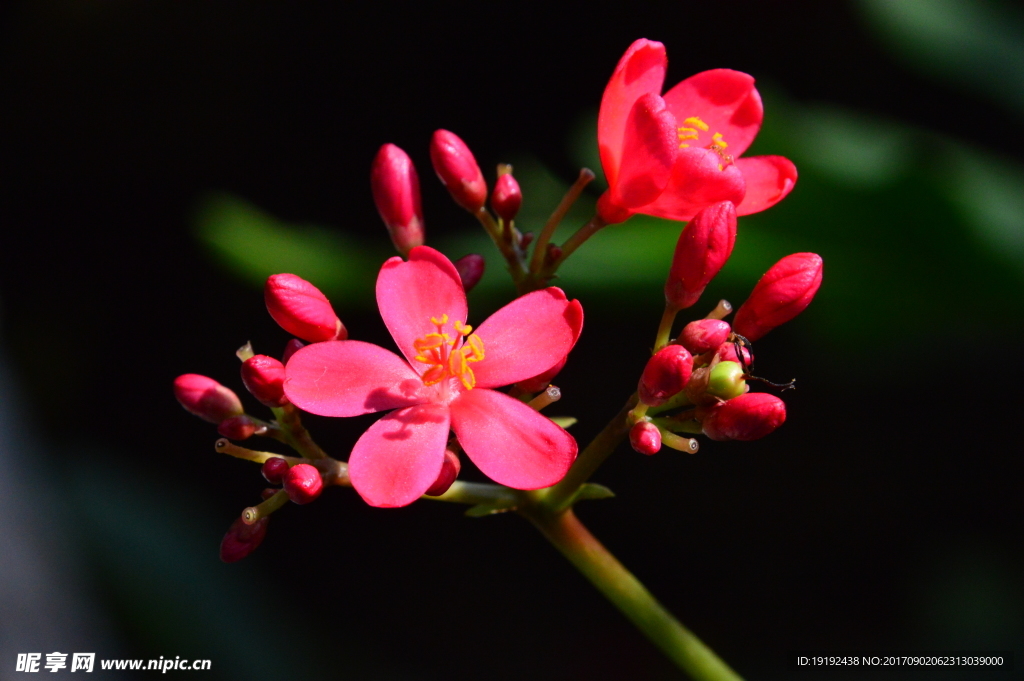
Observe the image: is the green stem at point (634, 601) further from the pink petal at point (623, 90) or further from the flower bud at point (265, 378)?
the pink petal at point (623, 90)

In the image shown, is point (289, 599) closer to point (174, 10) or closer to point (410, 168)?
point (410, 168)

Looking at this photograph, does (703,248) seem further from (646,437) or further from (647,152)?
(646,437)

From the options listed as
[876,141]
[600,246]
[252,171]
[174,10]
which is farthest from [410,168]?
[174,10]

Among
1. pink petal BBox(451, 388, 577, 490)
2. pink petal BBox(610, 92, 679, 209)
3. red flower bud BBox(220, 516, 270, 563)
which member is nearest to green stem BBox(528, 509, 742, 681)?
pink petal BBox(451, 388, 577, 490)

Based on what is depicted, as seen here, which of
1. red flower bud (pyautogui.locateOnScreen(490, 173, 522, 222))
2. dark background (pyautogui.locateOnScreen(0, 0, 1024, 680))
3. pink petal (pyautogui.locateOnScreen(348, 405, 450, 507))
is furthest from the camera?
dark background (pyautogui.locateOnScreen(0, 0, 1024, 680))

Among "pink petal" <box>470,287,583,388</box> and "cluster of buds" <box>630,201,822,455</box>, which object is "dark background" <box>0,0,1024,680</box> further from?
"pink petal" <box>470,287,583,388</box>

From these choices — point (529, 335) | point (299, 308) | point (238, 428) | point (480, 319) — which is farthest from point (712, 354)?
point (480, 319)
